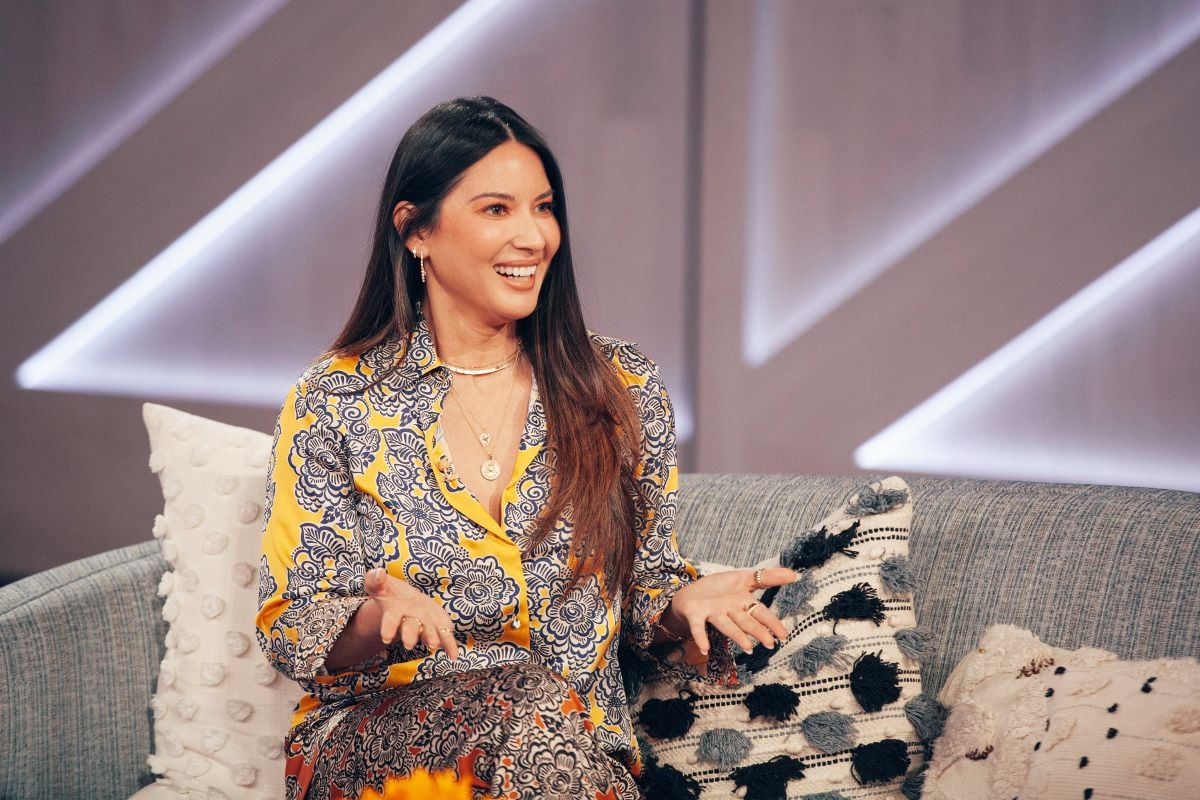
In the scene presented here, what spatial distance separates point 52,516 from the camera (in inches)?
150

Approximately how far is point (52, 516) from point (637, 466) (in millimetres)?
2636

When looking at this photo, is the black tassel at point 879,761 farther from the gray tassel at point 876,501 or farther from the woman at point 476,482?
the gray tassel at point 876,501

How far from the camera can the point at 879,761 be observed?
1.74 m

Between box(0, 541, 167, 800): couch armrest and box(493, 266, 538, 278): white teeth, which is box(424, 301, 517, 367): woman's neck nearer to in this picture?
box(493, 266, 538, 278): white teeth

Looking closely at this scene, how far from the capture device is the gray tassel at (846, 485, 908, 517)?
1.87 meters

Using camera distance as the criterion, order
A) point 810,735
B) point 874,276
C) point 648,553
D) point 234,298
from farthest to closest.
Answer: point 234,298
point 874,276
point 648,553
point 810,735

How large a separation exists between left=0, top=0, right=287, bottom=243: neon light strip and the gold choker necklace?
2164mm

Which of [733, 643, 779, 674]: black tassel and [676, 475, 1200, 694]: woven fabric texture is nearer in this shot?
[676, 475, 1200, 694]: woven fabric texture

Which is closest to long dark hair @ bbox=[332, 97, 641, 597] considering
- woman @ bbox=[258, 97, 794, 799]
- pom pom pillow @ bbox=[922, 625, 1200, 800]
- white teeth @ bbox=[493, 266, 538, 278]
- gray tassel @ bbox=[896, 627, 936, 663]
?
woman @ bbox=[258, 97, 794, 799]

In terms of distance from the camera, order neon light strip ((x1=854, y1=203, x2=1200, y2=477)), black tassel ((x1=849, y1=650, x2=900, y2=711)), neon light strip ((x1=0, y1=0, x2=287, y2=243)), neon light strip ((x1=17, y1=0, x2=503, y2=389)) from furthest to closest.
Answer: neon light strip ((x1=0, y1=0, x2=287, y2=243)) → neon light strip ((x1=17, y1=0, x2=503, y2=389)) → neon light strip ((x1=854, y1=203, x2=1200, y2=477)) → black tassel ((x1=849, y1=650, x2=900, y2=711))

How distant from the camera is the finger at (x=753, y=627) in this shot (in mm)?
1659

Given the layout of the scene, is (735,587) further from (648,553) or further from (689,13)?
(689,13)

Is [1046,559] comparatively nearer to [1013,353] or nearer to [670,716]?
[670,716]

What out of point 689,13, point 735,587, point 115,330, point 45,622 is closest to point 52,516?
point 115,330
